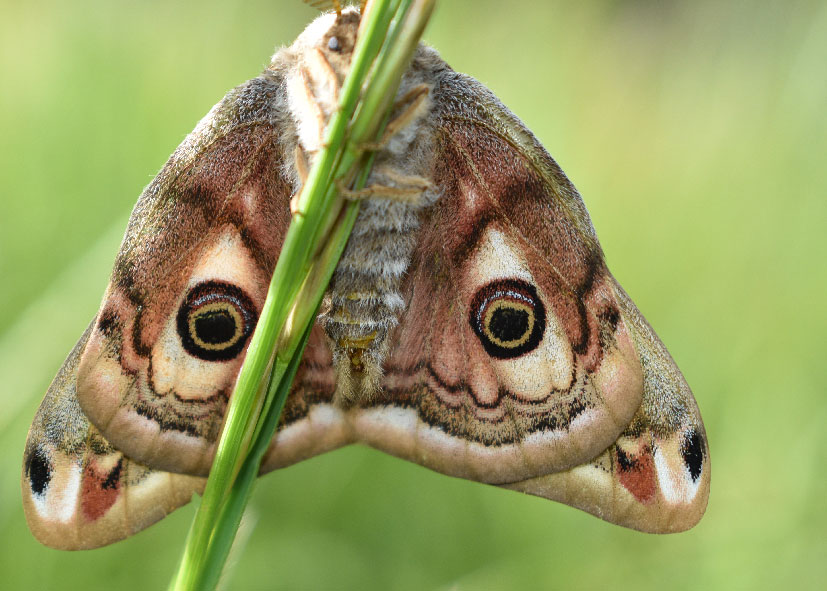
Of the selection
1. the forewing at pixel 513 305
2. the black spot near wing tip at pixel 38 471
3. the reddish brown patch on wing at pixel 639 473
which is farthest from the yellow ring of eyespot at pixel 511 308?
the black spot near wing tip at pixel 38 471

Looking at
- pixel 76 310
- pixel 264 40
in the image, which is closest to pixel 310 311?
pixel 76 310

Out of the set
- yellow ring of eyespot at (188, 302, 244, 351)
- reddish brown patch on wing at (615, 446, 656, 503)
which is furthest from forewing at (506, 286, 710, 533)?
yellow ring of eyespot at (188, 302, 244, 351)

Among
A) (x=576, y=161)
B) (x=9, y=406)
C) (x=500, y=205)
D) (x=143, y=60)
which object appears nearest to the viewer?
(x=500, y=205)

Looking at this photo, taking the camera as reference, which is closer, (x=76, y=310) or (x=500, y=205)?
(x=500, y=205)

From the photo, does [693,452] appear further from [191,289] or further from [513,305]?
[191,289]

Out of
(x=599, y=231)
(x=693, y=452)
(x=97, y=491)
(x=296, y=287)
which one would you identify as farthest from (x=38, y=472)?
(x=599, y=231)

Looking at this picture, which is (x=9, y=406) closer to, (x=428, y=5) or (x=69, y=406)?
(x=69, y=406)
